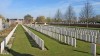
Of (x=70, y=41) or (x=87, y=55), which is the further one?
(x=70, y=41)

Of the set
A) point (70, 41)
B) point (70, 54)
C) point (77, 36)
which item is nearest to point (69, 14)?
→ point (77, 36)

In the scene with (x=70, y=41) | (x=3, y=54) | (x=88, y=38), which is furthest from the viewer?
(x=88, y=38)

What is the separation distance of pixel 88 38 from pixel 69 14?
209ft

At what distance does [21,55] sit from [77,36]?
12930 mm

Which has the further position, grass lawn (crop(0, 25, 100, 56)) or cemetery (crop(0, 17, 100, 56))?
cemetery (crop(0, 17, 100, 56))

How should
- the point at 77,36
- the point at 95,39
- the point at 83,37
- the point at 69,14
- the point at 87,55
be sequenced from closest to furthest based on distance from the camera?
1. the point at 87,55
2. the point at 95,39
3. the point at 83,37
4. the point at 77,36
5. the point at 69,14

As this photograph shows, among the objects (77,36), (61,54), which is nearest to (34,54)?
(61,54)

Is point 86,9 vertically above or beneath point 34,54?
above

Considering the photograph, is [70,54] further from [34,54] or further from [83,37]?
[83,37]

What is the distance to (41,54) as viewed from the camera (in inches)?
551

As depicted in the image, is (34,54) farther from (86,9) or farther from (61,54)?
(86,9)

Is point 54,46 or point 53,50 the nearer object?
point 53,50

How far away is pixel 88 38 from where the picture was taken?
73.0ft

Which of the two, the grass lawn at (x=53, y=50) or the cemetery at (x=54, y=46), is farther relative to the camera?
the cemetery at (x=54, y=46)
